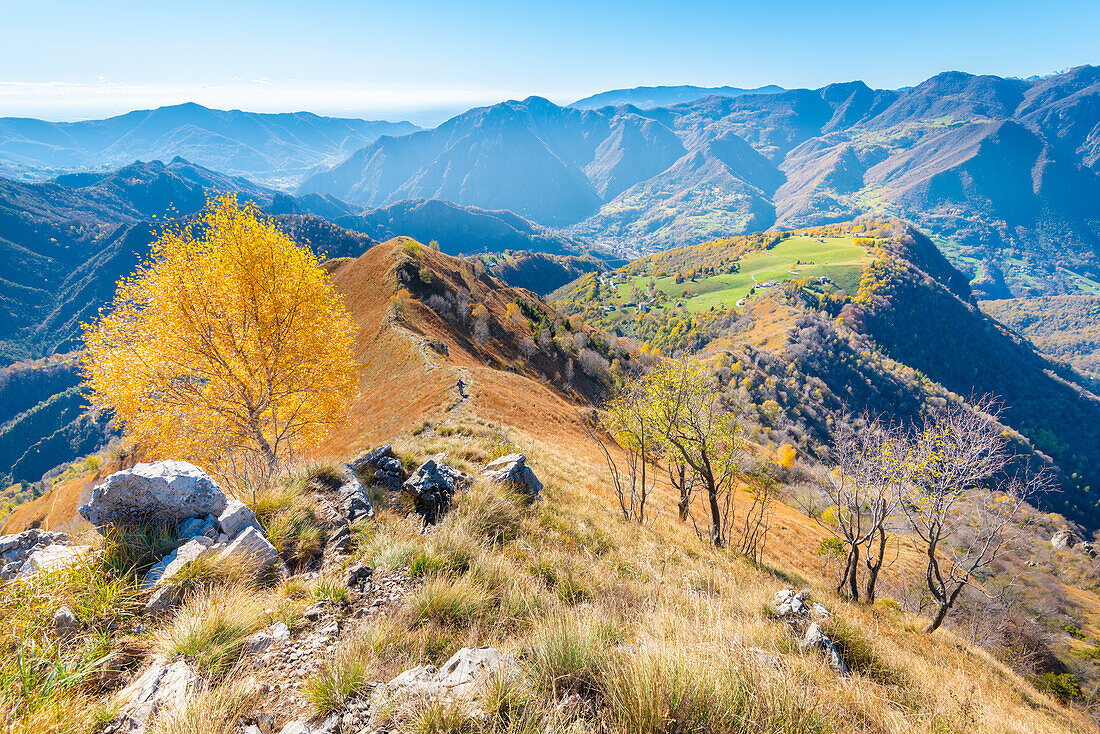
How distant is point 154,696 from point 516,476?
905cm

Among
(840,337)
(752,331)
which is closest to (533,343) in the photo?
(752,331)

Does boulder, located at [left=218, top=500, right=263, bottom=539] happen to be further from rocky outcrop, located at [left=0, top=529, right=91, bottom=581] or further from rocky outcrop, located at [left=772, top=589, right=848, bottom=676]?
rocky outcrop, located at [left=772, top=589, right=848, bottom=676]

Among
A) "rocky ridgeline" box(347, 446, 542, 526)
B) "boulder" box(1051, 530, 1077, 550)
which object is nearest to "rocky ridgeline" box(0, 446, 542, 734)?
"rocky ridgeline" box(347, 446, 542, 526)

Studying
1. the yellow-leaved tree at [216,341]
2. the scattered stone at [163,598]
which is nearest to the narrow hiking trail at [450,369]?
the yellow-leaved tree at [216,341]

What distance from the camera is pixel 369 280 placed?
2955 inches

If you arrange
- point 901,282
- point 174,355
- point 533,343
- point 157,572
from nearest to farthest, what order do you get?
point 157,572
point 174,355
point 533,343
point 901,282

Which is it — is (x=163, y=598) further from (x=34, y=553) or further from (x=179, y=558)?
(x=34, y=553)

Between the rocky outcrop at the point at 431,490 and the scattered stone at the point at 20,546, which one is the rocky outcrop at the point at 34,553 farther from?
the rocky outcrop at the point at 431,490

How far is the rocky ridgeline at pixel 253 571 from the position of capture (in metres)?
3.90

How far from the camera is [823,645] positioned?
619 cm

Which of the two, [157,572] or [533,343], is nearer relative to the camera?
[157,572]

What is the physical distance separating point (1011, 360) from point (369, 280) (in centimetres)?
24080

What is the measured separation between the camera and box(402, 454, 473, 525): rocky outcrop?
9.93 meters

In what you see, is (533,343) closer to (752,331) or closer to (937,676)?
(937,676)
